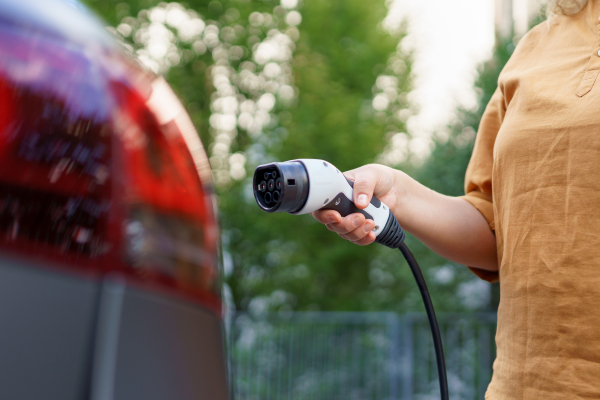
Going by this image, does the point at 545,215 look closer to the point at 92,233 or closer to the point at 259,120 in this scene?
the point at 92,233

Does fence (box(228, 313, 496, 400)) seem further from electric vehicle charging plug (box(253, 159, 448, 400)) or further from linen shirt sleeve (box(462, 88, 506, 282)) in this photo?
electric vehicle charging plug (box(253, 159, 448, 400))

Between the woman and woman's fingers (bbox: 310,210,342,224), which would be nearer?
the woman

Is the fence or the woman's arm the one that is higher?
the woman's arm

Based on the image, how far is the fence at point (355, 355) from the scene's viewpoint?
5.60m

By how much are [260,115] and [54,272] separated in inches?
355

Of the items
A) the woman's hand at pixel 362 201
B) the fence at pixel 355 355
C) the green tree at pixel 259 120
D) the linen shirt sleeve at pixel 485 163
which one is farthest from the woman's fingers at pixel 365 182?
the green tree at pixel 259 120

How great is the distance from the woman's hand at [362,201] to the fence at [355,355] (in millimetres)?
4535

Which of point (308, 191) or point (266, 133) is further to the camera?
point (266, 133)

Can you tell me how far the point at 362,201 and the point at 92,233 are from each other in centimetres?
60

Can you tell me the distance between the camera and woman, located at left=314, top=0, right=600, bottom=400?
105cm

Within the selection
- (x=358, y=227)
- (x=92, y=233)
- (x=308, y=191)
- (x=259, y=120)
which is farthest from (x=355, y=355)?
(x=92, y=233)

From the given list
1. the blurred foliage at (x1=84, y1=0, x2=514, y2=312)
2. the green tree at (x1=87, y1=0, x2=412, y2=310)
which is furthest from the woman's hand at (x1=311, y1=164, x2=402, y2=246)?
the green tree at (x1=87, y1=0, x2=412, y2=310)

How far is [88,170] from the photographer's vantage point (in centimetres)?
87

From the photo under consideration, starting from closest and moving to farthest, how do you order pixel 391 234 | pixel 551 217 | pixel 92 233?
pixel 92 233, pixel 551 217, pixel 391 234
